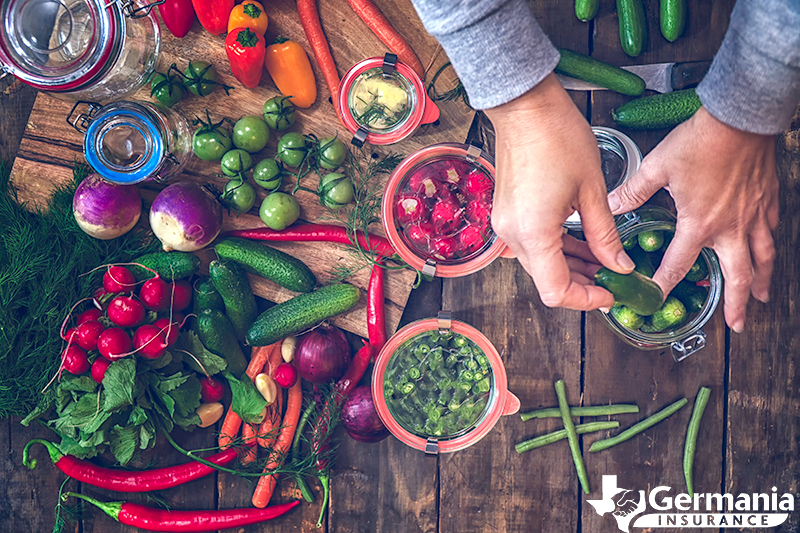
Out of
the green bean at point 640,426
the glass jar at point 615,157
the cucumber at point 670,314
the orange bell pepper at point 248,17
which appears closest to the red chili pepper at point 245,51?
the orange bell pepper at point 248,17

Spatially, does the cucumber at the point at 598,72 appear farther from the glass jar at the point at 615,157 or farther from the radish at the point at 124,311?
the radish at the point at 124,311

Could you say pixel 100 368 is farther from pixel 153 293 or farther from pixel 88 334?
pixel 153 293

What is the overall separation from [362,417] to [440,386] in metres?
0.23

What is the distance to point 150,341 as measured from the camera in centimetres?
141

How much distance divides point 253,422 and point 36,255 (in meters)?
0.74

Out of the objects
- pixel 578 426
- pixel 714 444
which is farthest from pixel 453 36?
pixel 714 444

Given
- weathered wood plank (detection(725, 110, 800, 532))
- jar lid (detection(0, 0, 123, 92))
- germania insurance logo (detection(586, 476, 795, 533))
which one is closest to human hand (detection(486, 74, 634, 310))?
weathered wood plank (detection(725, 110, 800, 532))

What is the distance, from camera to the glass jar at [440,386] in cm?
146

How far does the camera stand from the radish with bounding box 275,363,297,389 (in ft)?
5.02

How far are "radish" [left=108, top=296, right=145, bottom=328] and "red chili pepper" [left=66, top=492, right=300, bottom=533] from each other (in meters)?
0.57

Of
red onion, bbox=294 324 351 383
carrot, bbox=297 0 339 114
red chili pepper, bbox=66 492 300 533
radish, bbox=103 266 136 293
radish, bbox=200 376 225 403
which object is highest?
carrot, bbox=297 0 339 114

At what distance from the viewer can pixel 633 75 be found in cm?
142

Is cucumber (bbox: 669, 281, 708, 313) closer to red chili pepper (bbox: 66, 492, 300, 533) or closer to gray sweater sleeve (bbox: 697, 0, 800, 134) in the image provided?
gray sweater sleeve (bbox: 697, 0, 800, 134)

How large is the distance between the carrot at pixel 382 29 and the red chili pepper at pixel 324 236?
0.49 m
